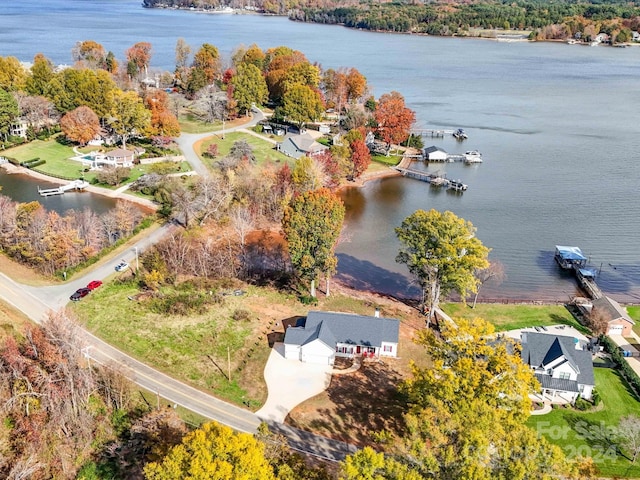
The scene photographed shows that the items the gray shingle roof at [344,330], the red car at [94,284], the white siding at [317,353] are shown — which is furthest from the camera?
the red car at [94,284]

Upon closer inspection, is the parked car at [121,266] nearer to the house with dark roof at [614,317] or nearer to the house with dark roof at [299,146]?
the house with dark roof at [299,146]

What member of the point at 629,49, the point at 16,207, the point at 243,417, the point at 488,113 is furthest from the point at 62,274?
the point at 629,49

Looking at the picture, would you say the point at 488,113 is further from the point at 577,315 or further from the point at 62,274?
the point at 62,274

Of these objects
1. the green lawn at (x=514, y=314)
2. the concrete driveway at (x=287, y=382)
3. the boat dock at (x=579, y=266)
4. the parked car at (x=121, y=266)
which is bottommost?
the concrete driveway at (x=287, y=382)

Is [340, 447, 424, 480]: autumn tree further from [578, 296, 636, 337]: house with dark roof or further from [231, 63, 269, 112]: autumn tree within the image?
[231, 63, 269, 112]: autumn tree

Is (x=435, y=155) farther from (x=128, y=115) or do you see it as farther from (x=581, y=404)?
(x=581, y=404)

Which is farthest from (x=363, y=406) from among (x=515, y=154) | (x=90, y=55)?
(x=90, y=55)

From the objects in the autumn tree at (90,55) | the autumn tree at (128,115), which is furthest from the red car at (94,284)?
the autumn tree at (90,55)
